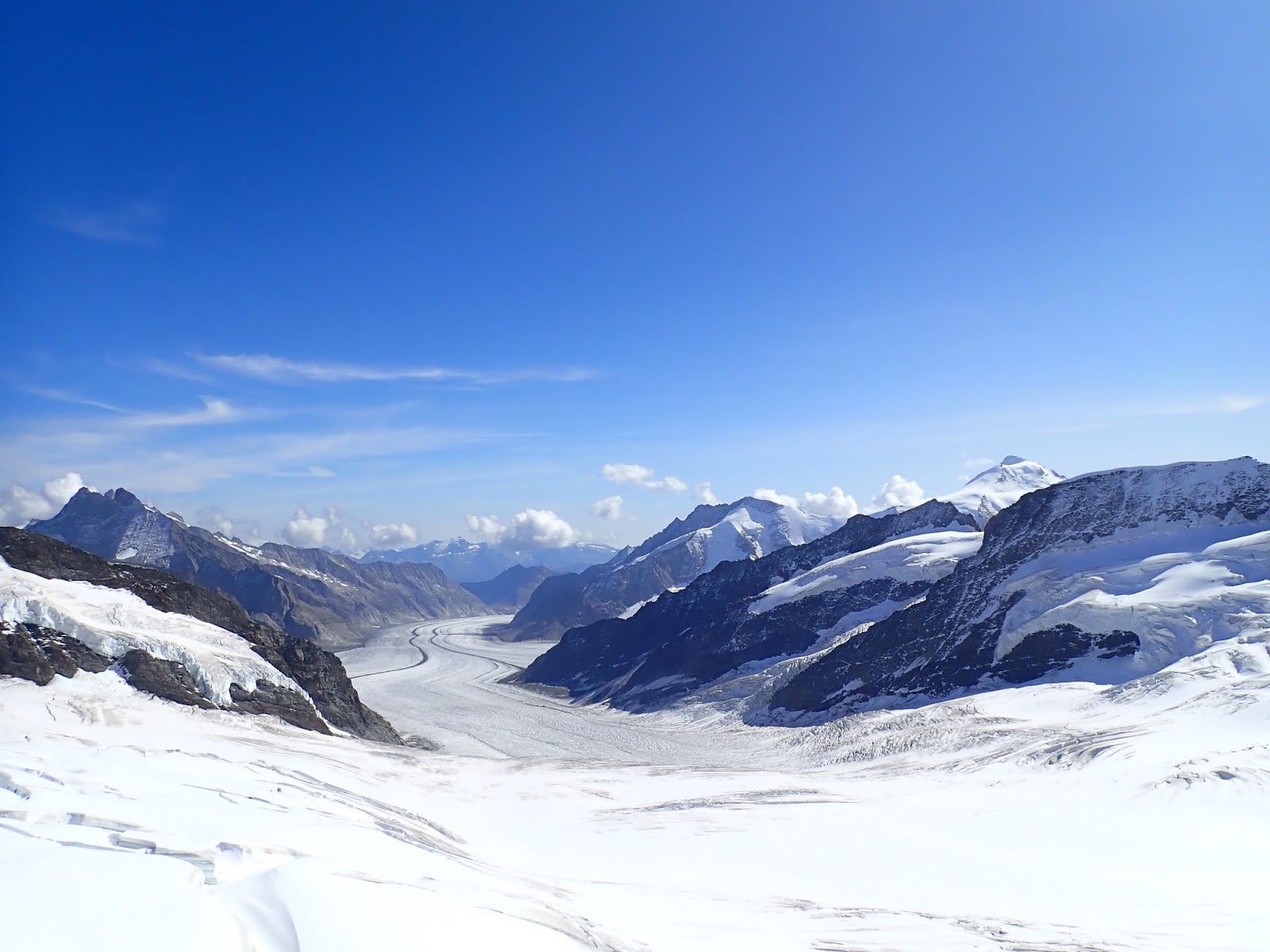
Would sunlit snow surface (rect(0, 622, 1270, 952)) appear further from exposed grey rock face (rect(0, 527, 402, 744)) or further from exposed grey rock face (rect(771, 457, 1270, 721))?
exposed grey rock face (rect(771, 457, 1270, 721))

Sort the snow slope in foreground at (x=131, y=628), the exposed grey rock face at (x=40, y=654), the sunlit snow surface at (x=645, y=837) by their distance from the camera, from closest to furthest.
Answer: the sunlit snow surface at (x=645, y=837) < the exposed grey rock face at (x=40, y=654) < the snow slope in foreground at (x=131, y=628)

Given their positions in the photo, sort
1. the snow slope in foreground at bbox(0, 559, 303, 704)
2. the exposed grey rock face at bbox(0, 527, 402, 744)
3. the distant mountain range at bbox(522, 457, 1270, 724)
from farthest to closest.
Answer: the distant mountain range at bbox(522, 457, 1270, 724) < the snow slope in foreground at bbox(0, 559, 303, 704) < the exposed grey rock face at bbox(0, 527, 402, 744)

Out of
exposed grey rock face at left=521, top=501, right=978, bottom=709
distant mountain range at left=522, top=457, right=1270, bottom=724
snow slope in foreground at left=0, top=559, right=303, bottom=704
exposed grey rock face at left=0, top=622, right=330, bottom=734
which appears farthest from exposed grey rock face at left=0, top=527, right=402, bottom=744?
exposed grey rock face at left=521, top=501, right=978, bottom=709

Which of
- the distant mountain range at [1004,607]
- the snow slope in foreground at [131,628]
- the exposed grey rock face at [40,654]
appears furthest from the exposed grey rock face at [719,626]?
the exposed grey rock face at [40,654]

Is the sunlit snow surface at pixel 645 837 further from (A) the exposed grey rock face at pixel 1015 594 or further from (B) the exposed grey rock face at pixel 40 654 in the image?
(A) the exposed grey rock face at pixel 1015 594

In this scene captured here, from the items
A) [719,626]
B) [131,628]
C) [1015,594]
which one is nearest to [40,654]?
[131,628]

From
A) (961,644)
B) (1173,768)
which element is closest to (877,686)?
(961,644)

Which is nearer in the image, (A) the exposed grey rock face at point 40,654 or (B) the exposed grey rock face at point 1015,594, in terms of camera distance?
(A) the exposed grey rock face at point 40,654
